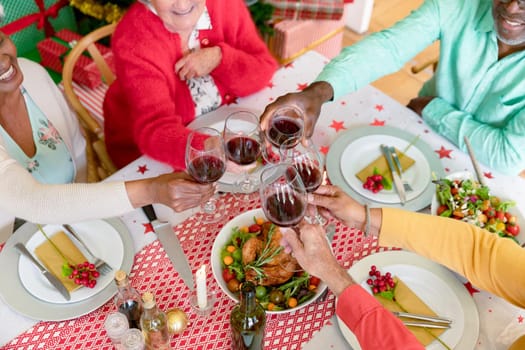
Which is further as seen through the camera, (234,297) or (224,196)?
(224,196)

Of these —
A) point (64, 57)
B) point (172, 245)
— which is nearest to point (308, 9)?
point (64, 57)

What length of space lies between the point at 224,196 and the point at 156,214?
20 centimetres

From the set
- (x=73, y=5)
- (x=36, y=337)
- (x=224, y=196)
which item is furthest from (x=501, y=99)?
(x=73, y=5)

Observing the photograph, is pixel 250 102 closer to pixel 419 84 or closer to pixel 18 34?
pixel 18 34

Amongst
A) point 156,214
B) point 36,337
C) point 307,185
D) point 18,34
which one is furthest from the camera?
point 18,34

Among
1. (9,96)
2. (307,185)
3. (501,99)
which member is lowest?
(501,99)

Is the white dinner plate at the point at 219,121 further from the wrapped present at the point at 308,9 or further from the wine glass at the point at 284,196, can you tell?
the wrapped present at the point at 308,9

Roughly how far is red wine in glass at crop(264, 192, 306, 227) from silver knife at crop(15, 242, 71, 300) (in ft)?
1.69

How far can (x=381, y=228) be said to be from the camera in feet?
3.85

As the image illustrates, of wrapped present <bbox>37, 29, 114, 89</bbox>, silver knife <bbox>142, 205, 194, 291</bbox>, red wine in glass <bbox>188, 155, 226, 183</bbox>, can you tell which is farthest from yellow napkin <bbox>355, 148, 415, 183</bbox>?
wrapped present <bbox>37, 29, 114, 89</bbox>

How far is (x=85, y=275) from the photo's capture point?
115 centimetres

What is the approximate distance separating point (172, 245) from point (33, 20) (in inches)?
74.1

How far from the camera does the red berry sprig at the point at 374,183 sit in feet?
4.57

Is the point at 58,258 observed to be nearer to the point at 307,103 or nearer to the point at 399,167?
the point at 307,103
